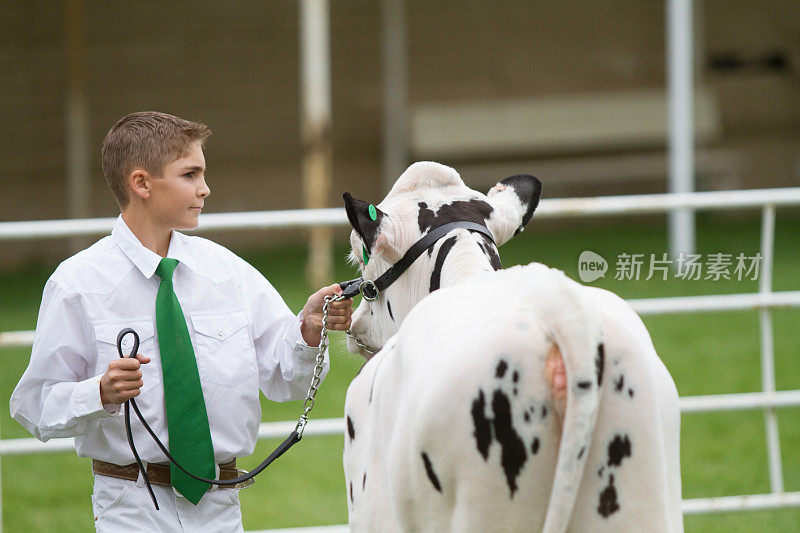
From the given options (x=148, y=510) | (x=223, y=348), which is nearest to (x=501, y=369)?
(x=223, y=348)

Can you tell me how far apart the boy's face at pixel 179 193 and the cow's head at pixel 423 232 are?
15.9 inches

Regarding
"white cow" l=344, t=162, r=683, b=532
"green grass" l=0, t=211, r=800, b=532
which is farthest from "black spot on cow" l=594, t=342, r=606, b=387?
"green grass" l=0, t=211, r=800, b=532

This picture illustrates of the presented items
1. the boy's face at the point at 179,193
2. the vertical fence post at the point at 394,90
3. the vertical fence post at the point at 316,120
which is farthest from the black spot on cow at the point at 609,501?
the vertical fence post at the point at 394,90

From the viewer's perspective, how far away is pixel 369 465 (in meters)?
2.01

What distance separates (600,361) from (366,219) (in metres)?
0.73

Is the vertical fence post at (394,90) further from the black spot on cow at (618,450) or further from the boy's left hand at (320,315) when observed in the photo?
the black spot on cow at (618,450)

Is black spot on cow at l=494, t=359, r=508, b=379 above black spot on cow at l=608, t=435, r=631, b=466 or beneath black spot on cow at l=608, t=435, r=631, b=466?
above

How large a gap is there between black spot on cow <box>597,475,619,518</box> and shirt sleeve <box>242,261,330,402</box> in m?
1.03

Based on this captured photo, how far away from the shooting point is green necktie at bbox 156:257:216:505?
93.9 inches

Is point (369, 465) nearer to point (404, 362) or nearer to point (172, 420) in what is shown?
point (404, 362)

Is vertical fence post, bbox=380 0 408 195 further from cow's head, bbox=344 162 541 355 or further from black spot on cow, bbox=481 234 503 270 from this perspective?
black spot on cow, bbox=481 234 503 270

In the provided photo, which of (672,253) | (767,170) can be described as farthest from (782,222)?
(672,253)

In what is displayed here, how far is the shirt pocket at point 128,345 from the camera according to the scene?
2.40 m

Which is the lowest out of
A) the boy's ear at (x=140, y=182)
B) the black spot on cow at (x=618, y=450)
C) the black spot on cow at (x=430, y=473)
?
the black spot on cow at (x=430, y=473)
